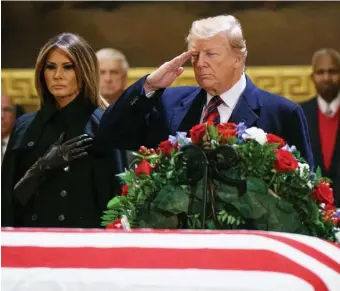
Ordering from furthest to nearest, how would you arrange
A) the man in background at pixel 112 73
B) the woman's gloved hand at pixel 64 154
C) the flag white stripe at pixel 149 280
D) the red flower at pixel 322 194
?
the man in background at pixel 112 73 < the woman's gloved hand at pixel 64 154 < the red flower at pixel 322 194 < the flag white stripe at pixel 149 280

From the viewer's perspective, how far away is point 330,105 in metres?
3.85

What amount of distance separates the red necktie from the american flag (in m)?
1.18

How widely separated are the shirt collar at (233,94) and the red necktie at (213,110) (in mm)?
12

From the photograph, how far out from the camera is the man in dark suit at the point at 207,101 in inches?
112

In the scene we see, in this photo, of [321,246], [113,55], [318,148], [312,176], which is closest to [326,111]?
[318,148]

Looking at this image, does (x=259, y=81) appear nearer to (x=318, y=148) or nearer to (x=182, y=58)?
(x=318, y=148)

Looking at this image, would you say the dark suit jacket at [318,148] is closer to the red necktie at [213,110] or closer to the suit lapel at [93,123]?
the red necktie at [213,110]

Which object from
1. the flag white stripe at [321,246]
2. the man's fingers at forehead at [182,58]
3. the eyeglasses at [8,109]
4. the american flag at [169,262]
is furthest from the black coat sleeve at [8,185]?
the flag white stripe at [321,246]

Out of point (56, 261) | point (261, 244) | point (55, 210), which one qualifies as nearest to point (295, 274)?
point (261, 244)

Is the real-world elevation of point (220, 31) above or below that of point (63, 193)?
above

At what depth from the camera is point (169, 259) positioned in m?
1.61

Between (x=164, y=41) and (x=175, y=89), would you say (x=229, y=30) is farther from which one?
(x=164, y=41)

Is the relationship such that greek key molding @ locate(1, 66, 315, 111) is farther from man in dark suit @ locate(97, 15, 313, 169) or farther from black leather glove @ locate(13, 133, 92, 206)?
man in dark suit @ locate(97, 15, 313, 169)

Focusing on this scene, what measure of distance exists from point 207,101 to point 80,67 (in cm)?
46
